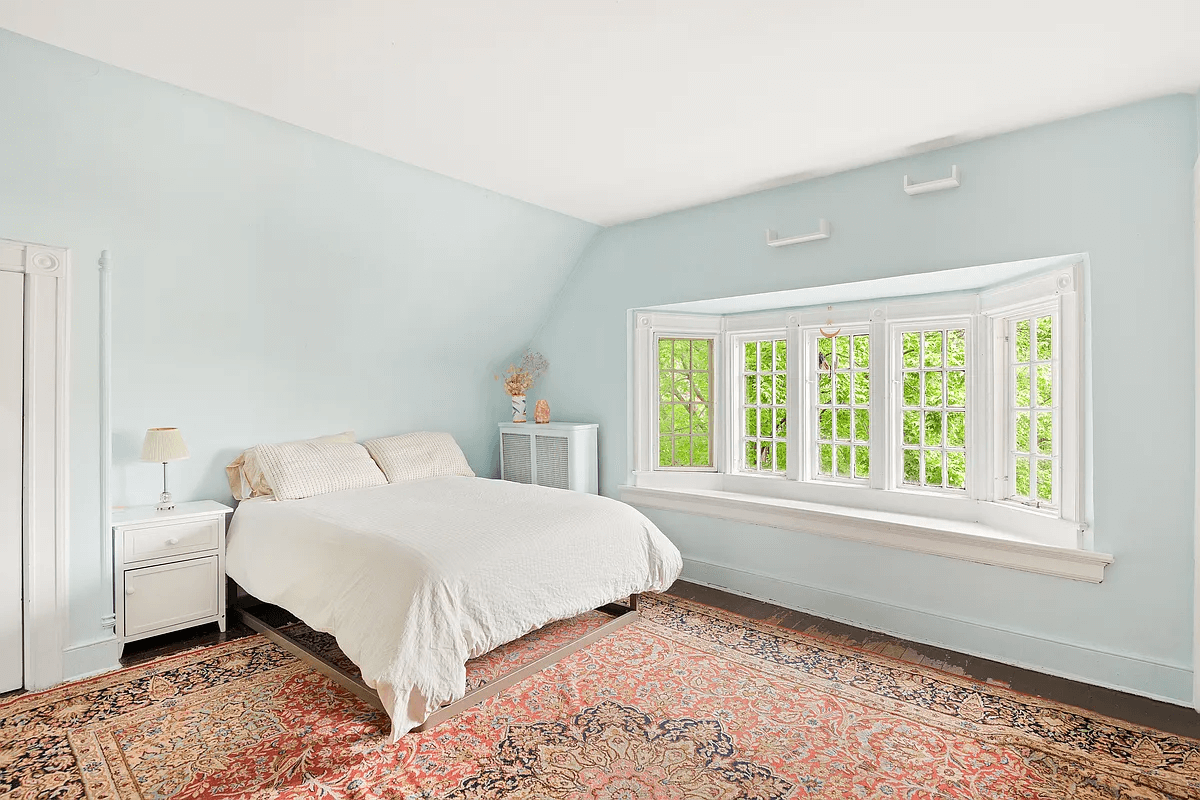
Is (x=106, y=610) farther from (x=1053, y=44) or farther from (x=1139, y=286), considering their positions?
(x=1139, y=286)

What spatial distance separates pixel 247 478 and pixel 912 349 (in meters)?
4.05

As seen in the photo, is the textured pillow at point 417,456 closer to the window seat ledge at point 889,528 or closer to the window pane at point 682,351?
the window seat ledge at point 889,528

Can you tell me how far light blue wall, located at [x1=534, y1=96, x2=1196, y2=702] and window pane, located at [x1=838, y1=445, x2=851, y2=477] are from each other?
63 centimetres

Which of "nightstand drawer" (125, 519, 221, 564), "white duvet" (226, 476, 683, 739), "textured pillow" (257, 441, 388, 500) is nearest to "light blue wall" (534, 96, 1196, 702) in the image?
"white duvet" (226, 476, 683, 739)

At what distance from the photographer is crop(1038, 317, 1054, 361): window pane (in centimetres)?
320

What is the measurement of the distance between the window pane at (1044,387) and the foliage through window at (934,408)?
1.43 ft

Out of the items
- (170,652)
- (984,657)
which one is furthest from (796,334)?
(170,652)

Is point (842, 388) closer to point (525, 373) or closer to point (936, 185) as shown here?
point (936, 185)

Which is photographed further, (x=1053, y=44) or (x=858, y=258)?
(x=858, y=258)

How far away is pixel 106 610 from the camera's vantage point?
2932 millimetres

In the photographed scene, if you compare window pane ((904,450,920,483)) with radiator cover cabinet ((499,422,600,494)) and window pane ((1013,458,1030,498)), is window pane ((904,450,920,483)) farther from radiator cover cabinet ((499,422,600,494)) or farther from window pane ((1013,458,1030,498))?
radiator cover cabinet ((499,422,600,494))

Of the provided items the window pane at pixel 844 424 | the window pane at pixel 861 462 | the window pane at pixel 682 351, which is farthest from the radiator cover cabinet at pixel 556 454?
the window pane at pixel 861 462

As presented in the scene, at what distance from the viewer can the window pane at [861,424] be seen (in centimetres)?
407

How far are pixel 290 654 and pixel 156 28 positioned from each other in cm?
266
